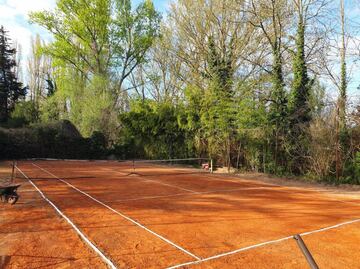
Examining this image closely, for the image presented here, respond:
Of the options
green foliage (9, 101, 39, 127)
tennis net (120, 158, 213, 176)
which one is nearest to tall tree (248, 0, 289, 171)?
tennis net (120, 158, 213, 176)

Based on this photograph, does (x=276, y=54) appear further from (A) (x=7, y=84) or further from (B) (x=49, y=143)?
(A) (x=7, y=84)

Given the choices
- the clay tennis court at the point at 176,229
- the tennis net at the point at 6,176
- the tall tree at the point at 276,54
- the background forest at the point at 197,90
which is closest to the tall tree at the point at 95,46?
the background forest at the point at 197,90

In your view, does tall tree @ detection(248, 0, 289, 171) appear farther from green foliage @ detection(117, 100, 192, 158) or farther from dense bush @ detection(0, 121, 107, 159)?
dense bush @ detection(0, 121, 107, 159)

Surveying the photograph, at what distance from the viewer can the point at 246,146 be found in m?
14.5

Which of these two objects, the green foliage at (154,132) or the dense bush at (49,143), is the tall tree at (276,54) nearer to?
the green foliage at (154,132)

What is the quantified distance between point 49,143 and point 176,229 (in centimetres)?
1818

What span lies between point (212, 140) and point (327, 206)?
9055mm

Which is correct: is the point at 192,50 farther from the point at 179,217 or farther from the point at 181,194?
the point at 179,217

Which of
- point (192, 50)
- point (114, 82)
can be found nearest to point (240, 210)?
point (192, 50)

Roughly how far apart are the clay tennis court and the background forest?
13.9ft

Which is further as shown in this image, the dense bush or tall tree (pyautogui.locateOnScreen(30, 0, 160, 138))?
tall tree (pyautogui.locateOnScreen(30, 0, 160, 138))

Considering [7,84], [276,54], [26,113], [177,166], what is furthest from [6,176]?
[7,84]

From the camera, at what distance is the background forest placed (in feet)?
41.9

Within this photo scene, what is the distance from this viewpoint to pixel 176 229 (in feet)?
17.5
